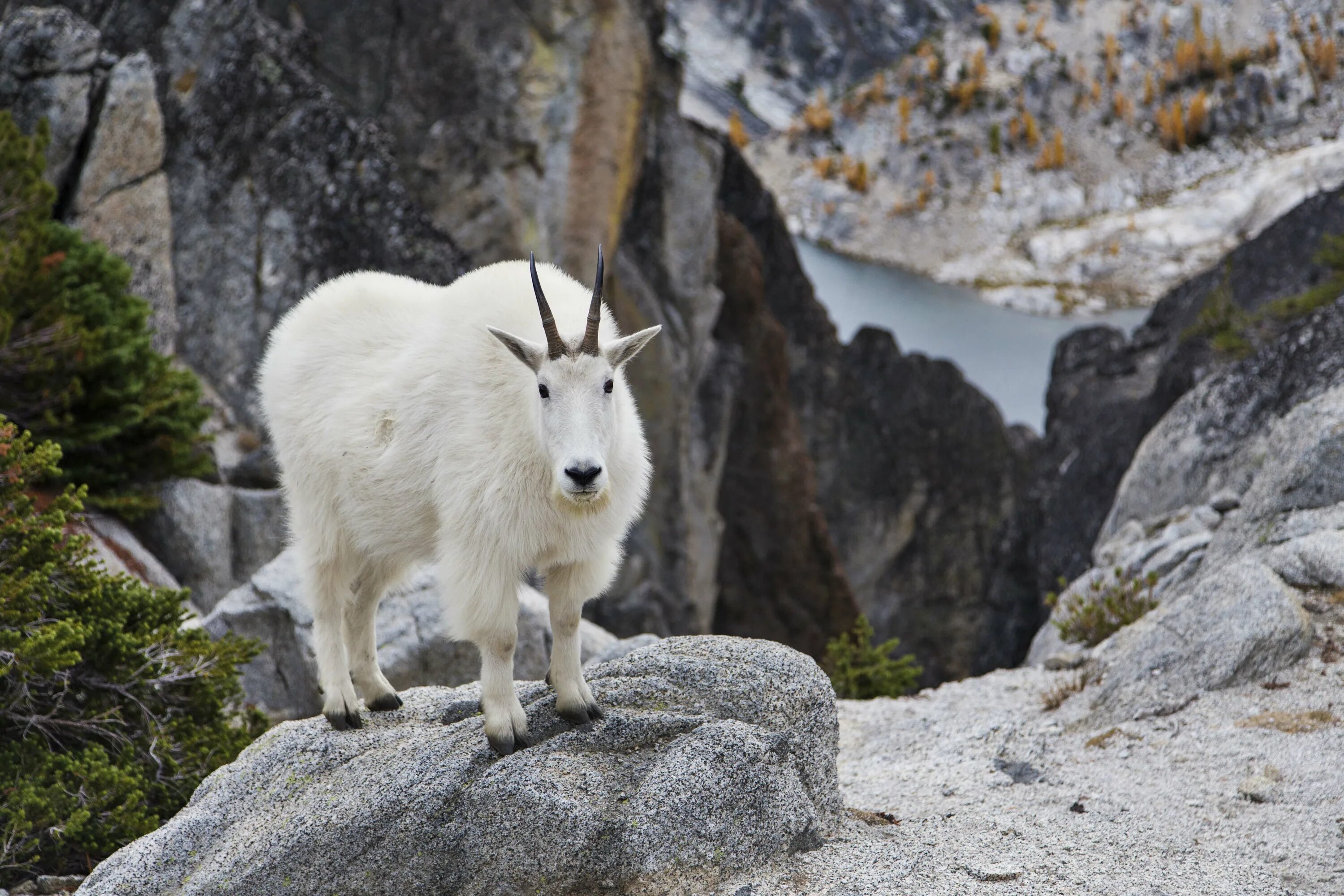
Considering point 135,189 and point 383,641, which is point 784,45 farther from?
point 383,641

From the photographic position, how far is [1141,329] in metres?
35.5

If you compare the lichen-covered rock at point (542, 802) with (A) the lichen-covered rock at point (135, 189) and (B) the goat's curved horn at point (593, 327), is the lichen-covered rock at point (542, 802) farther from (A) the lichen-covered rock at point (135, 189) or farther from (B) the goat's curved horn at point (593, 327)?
(A) the lichen-covered rock at point (135, 189)

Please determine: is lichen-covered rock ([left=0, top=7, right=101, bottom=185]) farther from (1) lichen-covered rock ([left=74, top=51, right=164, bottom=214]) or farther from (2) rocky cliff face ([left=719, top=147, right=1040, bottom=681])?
(2) rocky cliff face ([left=719, top=147, right=1040, bottom=681])

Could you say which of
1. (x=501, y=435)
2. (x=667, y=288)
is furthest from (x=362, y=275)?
(x=667, y=288)

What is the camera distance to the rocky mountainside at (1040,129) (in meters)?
95.8

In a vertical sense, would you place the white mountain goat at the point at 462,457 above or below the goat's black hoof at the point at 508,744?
above

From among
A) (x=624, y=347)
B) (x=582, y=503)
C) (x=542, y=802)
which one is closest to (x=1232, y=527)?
(x=624, y=347)

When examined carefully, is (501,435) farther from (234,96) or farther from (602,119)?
(602,119)

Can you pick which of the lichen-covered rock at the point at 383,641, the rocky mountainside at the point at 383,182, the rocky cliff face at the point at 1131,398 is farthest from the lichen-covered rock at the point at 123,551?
the rocky cliff face at the point at 1131,398

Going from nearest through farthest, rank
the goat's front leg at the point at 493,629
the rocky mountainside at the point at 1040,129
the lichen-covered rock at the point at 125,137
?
the goat's front leg at the point at 493,629, the lichen-covered rock at the point at 125,137, the rocky mountainside at the point at 1040,129

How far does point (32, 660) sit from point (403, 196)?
14.3 meters

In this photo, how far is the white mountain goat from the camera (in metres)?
5.12

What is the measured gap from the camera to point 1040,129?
389 ft

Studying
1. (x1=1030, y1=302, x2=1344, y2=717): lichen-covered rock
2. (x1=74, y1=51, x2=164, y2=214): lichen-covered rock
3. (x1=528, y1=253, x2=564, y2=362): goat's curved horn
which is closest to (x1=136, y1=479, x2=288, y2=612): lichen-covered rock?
(x1=74, y1=51, x2=164, y2=214): lichen-covered rock
